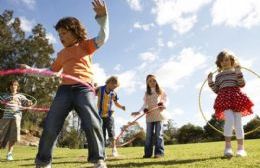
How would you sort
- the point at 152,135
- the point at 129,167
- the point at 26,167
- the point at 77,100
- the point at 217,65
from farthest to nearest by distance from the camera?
the point at 152,135 < the point at 217,65 < the point at 26,167 < the point at 129,167 < the point at 77,100

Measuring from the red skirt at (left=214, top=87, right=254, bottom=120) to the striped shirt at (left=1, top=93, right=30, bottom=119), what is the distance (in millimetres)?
5632

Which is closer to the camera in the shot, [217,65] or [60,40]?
[60,40]

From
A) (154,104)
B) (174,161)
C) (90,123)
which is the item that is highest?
(154,104)

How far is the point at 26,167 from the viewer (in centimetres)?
787

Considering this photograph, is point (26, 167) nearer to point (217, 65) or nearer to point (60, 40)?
point (60, 40)

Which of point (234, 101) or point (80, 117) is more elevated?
point (234, 101)

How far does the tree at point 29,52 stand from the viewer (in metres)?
39.0

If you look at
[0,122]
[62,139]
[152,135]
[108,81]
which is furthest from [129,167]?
[62,139]

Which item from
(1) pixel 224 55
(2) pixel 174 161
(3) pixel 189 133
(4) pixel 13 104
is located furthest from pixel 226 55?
(3) pixel 189 133

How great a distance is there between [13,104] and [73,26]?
6034mm

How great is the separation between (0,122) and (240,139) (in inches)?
268

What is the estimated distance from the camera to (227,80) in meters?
8.23

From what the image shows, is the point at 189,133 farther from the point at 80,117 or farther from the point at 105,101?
the point at 80,117

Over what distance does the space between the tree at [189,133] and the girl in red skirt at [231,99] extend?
1608 inches
